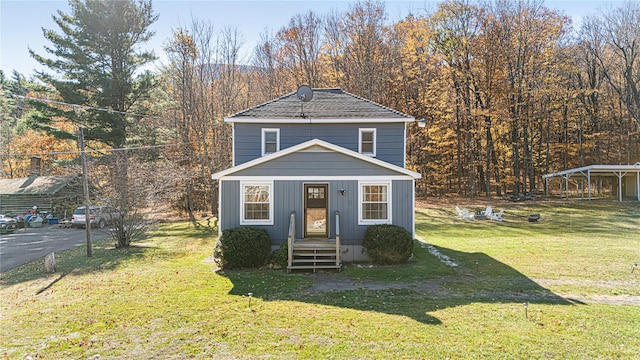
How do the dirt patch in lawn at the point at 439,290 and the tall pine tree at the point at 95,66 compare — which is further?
the tall pine tree at the point at 95,66

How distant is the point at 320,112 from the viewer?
15.0m

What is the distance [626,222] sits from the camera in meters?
20.0

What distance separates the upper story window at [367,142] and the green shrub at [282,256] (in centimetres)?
536

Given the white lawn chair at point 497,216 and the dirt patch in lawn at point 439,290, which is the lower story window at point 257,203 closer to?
the dirt patch in lawn at point 439,290

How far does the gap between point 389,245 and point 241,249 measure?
4854mm

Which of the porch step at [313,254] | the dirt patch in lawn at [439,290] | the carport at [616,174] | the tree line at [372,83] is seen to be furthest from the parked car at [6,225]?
the carport at [616,174]

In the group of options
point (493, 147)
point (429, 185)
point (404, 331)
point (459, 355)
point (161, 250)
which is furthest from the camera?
point (429, 185)

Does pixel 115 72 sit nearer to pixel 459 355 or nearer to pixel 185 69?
pixel 185 69

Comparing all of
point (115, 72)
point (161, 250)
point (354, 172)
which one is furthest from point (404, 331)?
point (115, 72)

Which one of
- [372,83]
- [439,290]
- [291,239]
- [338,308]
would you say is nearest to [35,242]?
[291,239]

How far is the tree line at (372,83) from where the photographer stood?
25.3m

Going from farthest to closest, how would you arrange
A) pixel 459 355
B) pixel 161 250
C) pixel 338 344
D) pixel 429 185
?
1. pixel 429 185
2. pixel 161 250
3. pixel 338 344
4. pixel 459 355

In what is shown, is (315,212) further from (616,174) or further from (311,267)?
(616,174)

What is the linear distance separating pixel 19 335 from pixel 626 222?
87.7ft
